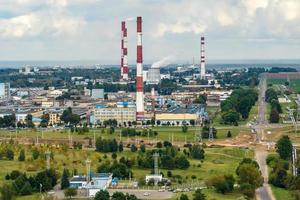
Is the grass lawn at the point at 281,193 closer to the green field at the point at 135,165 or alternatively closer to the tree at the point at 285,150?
the green field at the point at 135,165

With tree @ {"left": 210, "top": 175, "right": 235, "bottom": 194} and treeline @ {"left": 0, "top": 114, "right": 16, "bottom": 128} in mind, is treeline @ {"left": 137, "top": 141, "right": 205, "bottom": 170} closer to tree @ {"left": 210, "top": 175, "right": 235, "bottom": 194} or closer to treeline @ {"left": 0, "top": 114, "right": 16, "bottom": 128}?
tree @ {"left": 210, "top": 175, "right": 235, "bottom": 194}

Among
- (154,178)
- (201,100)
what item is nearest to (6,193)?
(154,178)

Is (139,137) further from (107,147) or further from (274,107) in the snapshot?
(274,107)

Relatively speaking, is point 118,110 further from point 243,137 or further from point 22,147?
point 22,147

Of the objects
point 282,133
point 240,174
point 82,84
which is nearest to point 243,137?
point 282,133

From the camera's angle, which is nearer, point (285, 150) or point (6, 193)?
point (6, 193)

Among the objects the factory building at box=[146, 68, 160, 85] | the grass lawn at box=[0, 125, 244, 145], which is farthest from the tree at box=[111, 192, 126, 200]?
the factory building at box=[146, 68, 160, 85]
